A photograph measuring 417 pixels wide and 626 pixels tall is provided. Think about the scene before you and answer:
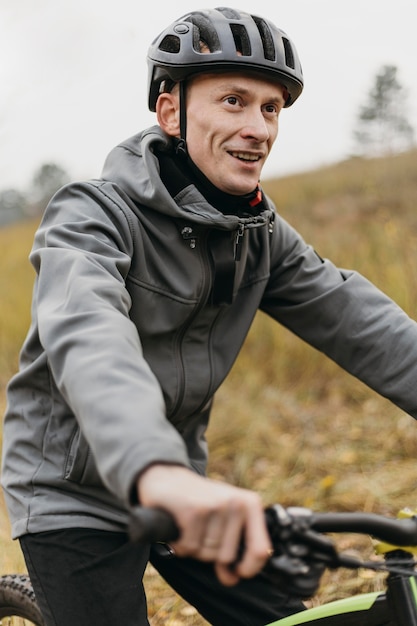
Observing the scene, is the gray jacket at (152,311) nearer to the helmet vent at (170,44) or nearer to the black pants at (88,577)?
the black pants at (88,577)

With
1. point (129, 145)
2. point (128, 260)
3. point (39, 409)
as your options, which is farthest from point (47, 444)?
point (129, 145)

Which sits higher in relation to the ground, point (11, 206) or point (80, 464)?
point (80, 464)

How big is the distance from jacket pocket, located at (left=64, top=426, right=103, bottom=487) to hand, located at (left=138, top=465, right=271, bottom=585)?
2.96 ft

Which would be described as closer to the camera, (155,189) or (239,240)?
(155,189)

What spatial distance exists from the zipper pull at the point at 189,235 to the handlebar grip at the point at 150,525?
1.14m

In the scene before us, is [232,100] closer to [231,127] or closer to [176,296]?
[231,127]

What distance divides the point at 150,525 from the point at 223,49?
1.51 metres

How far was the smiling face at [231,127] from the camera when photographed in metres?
2.13

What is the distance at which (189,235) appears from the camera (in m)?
2.10

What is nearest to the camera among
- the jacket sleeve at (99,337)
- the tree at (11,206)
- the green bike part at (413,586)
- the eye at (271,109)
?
the jacket sleeve at (99,337)

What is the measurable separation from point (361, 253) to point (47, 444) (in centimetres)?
535

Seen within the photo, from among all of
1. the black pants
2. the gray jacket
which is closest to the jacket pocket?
the gray jacket

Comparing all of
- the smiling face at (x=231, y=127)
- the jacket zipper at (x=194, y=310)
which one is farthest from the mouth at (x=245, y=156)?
the jacket zipper at (x=194, y=310)

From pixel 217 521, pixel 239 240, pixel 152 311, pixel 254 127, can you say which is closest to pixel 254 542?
pixel 217 521
